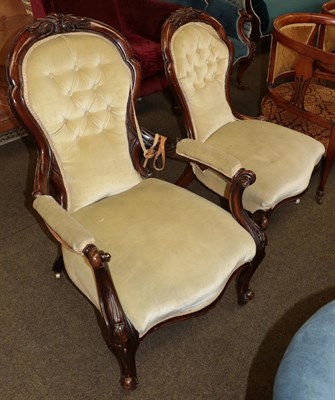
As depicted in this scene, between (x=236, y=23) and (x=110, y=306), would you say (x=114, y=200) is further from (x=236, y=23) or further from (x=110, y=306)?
(x=236, y=23)

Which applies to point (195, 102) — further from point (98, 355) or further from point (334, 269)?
point (98, 355)

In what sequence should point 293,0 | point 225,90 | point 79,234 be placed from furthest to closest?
1. point 293,0
2. point 225,90
3. point 79,234

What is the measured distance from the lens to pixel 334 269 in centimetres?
180

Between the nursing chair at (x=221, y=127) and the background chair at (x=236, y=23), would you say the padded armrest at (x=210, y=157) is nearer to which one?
the nursing chair at (x=221, y=127)

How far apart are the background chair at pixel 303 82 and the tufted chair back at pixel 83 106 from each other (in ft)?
3.17

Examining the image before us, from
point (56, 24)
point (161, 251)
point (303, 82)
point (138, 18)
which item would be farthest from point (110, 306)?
point (138, 18)

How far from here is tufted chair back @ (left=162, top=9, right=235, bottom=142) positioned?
1695 mm

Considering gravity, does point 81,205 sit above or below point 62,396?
above

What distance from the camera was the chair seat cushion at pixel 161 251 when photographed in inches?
44.8

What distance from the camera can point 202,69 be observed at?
180 centimetres

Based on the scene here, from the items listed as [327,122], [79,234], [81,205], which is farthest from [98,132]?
[327,122]

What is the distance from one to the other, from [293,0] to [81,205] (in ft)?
11.3

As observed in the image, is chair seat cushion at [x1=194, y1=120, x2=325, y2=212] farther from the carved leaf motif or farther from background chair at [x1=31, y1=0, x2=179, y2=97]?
background chair at [x1=31, y1=0, x2=179, y2=97]

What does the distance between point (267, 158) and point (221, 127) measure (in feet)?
1.07
